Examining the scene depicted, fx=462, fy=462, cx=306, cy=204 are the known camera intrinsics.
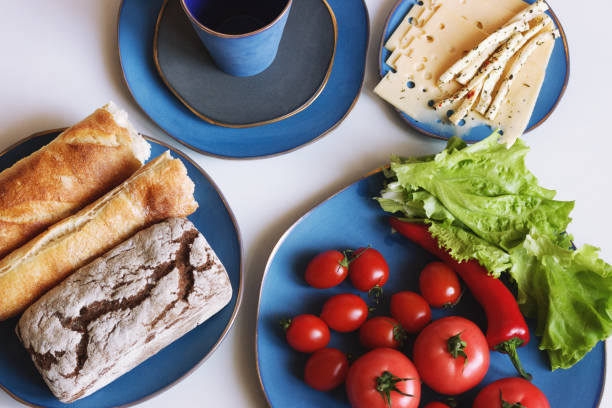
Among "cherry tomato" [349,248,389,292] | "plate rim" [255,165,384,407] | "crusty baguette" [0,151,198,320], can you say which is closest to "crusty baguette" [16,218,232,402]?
"crusty baguette" [0,151,198,320]

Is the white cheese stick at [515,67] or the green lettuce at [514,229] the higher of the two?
the white cheese stick at [515,67]

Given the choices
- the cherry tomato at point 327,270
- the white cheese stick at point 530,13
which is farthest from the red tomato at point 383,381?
the white cheese stick at point 530,13

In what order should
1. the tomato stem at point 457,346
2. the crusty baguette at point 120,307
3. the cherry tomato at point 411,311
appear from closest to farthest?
1. the crusty baguette at point 120,307
2. the tomato stem at point 457,346
3. the cherry tomato at point 411,311

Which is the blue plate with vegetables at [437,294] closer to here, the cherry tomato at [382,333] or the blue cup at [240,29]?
the cherry tomato at [382,333]

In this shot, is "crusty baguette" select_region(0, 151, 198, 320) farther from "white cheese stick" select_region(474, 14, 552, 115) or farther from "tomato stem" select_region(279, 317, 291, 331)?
"white cheese stick" select_region(474, 14, 552, 115)

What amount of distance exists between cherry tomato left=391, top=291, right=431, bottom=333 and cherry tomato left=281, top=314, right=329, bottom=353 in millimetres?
210

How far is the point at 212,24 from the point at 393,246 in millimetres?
834

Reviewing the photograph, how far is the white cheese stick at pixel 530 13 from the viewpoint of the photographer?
1.45 metres

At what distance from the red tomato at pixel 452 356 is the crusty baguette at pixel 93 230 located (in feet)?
2.38

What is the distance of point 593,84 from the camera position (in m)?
1.59

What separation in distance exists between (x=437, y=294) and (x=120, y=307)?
0.82 metres

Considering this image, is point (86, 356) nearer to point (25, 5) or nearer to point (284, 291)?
point (284, 291)

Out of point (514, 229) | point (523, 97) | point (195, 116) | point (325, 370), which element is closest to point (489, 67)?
point (523, 97)

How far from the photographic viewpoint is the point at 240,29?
1352 millimetres
